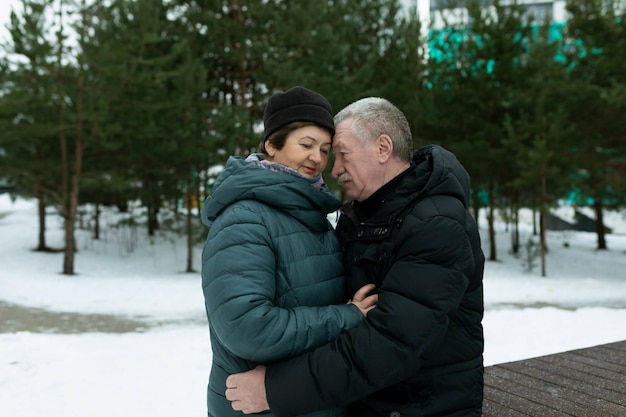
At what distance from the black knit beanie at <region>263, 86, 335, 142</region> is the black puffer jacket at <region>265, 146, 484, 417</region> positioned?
0.29 metres

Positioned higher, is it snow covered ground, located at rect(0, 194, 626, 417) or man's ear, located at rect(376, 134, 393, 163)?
man's ear, located at rect(376, 134, 393, 163)

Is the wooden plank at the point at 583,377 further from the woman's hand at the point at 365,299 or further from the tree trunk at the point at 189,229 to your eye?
the tree trunk at the point at 189,229

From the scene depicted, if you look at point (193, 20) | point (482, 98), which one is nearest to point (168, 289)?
point (193, 20)

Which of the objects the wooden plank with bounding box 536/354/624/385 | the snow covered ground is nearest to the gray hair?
the wooden plank with bounding box 536/354/624/385

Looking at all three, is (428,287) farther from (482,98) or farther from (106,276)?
(482,98)

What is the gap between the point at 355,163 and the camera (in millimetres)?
1734

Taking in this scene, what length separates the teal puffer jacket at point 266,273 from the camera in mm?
1453

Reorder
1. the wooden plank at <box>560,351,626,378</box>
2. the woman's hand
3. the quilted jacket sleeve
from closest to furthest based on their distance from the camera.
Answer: the quilted jacket sleeve → the woman's hand → the wooden plank at <box>560,351,626,378</box>

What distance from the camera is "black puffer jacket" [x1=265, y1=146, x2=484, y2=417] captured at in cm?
147

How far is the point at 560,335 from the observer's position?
24.5 ft

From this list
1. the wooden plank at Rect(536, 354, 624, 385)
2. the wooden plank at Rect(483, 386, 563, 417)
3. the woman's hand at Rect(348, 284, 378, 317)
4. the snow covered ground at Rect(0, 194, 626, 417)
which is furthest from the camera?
the snow covered ground at Rect(0, 194, 626, 417)

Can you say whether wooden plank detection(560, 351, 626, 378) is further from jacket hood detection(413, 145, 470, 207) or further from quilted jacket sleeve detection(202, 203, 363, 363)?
quilted jacket sleeve detection(202, 203, 363, 363)

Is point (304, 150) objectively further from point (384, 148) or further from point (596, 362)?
point (596, 362)

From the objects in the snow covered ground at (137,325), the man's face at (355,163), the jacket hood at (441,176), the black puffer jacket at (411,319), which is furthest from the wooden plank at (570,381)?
the snow covered ground at (137,325)
